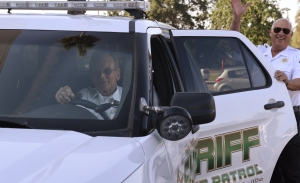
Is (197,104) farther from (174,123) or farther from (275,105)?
(275,105)

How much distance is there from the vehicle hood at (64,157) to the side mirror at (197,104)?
1.01ft

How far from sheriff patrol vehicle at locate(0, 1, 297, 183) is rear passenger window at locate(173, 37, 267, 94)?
1 cm

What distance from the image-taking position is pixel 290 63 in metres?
5.53

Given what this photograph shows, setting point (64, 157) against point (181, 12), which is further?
point (181, 12)

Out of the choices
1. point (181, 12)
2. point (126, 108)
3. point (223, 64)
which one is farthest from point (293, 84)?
point (181, 12)

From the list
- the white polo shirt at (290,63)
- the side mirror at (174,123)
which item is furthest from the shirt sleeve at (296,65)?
the side mirror at (174,123)

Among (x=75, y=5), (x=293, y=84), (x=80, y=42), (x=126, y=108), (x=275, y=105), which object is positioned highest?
(x=75, y=5)

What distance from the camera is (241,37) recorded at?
4.72 m

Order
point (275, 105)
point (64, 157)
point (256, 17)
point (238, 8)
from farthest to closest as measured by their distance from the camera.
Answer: point (256, 17), point (238, 8), point (275, 105), point (64, 157)

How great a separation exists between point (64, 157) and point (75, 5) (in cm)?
163

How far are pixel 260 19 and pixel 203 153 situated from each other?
3085 cm

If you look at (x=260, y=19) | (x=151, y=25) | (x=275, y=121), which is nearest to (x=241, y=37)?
(x=275, y=121)

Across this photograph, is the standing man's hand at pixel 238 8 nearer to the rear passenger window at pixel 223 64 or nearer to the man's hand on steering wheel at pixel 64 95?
the rear passenger window at pixel 223 64

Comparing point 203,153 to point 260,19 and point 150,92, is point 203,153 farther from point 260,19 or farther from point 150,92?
point 260,19
